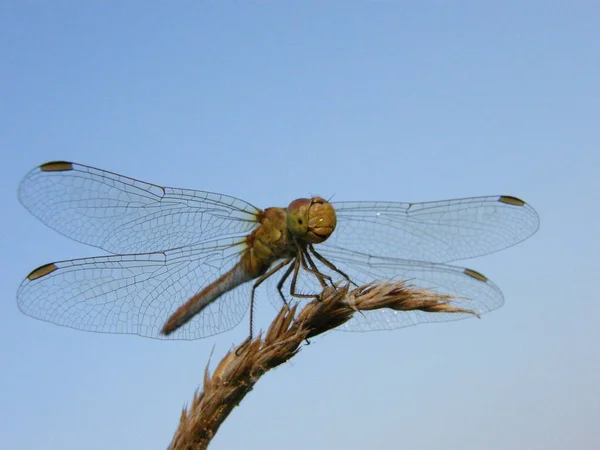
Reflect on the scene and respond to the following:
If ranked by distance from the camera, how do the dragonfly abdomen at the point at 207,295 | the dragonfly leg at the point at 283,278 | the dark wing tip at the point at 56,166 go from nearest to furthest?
the dark wing tip at the point at 56,166 → the dragonfly leg at the point at 283,278 → the dragonfly abdomen at the point at 207,295

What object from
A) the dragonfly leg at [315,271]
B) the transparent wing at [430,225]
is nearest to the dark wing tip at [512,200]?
the transparent wing at [430,225]

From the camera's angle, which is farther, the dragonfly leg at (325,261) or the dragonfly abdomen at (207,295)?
the dragonfly abdomen at (207,295)

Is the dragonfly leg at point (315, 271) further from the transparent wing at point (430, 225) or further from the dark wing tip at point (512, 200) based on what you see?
the dark wing tip at point (512, 200)

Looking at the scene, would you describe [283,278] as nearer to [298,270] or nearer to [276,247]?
[298,270]

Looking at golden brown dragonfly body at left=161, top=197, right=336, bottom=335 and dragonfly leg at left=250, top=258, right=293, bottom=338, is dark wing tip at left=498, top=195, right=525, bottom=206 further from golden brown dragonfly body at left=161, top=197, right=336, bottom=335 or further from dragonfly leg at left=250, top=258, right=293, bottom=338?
dragonfly leg at left=250, top=258, right=293, bottom=338

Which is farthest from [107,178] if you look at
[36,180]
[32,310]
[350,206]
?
[350,206]

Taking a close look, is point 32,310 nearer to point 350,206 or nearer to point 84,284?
point 84,284

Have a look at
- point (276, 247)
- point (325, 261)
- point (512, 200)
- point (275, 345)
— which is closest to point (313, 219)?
point (325, 261)
